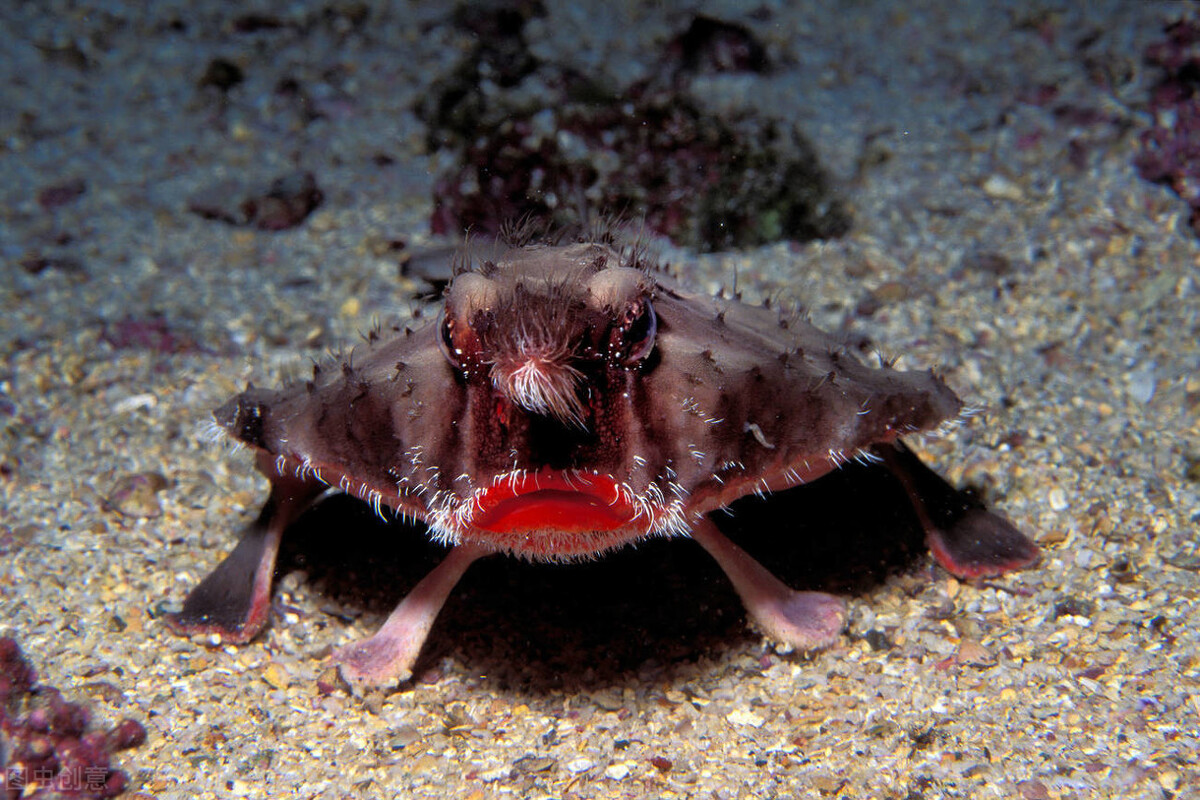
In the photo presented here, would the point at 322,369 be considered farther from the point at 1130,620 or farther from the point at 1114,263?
the point at 1114,263

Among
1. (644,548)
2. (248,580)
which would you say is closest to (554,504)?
(644,548)

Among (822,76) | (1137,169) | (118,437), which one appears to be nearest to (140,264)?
(118,437)

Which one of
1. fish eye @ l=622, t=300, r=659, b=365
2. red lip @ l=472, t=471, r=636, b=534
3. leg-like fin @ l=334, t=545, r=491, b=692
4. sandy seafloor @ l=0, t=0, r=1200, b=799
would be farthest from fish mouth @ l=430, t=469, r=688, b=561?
sandy seafloor @ l=0, t=0, r=1200, b=799

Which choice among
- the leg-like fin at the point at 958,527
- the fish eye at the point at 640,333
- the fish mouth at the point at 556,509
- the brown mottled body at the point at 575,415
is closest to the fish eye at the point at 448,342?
the brown mottled body at the point at 575,415

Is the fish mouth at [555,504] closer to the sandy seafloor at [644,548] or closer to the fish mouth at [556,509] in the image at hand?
the fish mouth at [556,509]

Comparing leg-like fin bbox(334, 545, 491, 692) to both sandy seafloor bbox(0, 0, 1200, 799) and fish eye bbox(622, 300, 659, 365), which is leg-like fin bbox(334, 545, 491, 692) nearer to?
sandy seafloor bbox(0, 0, 1200, 799)

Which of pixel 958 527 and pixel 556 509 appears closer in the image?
pixel 556 509

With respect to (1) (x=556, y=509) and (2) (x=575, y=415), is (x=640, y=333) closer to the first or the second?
(2) (x=575, y=415)
